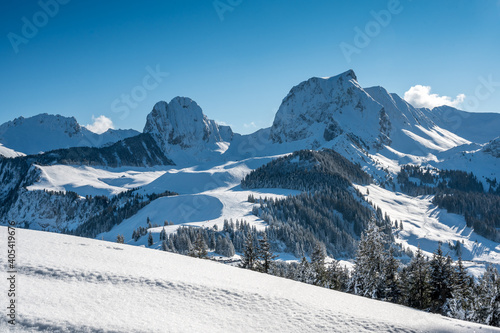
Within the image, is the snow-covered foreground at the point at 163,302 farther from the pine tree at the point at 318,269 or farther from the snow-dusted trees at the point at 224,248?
the snow-dusted trees at the point at 224,248

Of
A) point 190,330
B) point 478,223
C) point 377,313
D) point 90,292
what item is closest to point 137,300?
point 90,292

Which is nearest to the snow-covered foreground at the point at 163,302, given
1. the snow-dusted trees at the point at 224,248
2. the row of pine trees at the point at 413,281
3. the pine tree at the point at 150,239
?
the row of pine trees at the point at 413,281

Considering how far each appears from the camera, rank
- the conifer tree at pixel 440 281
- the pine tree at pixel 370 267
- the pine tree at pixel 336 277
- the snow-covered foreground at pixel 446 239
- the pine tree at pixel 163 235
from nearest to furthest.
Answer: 1. the conifer tree at pixel 440 281
2. the pine tree at pixel 370 267
3. the pine tree at pixel 336 277
4. the pine tree at pixel 163 235
5. the snow-covered foreground at pixel 446 239

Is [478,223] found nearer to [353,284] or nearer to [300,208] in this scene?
[300,208]

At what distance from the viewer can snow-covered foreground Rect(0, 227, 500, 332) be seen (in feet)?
39.9

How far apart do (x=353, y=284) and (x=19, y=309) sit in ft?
109

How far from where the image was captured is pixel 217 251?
102625mm

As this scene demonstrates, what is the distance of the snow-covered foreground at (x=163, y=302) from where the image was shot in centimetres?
1216

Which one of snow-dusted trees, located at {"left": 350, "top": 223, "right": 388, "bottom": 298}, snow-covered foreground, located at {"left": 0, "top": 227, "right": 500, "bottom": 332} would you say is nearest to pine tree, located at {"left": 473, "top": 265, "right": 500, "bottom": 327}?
snow-dusted trees, located at {"left": 350, "top": 223, "right": 388, "bottom": 298}

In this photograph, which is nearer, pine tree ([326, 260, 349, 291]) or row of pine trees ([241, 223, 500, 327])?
row of pine trees ([241, 223, 500, 327])

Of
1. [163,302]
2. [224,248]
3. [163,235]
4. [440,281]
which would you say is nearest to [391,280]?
[440,281]

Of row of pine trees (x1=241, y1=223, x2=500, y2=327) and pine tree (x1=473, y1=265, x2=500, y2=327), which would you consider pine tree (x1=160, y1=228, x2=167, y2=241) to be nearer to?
row of pine trees (x1=241, y1=223, x2=500, y2=327)

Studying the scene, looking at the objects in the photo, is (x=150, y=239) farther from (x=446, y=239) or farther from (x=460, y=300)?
(x=446, y=239)

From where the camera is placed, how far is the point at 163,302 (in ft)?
47.1
